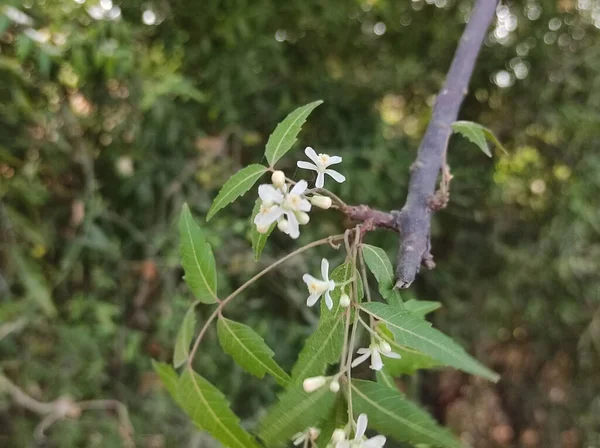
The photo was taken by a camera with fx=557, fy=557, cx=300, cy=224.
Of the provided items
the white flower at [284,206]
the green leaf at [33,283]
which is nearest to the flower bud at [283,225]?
the white flower at [284,206]

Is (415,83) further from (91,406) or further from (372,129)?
(91,406)

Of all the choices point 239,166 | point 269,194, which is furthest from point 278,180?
point 239,166

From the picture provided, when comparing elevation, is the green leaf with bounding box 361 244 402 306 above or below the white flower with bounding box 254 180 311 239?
below

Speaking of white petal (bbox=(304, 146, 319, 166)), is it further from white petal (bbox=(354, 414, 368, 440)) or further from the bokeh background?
the bokeh background

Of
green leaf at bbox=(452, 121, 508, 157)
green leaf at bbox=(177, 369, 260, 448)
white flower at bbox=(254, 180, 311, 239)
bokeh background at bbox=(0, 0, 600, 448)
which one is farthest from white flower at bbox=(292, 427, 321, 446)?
bokeh background at bbox=(0, 0, 600, 448)

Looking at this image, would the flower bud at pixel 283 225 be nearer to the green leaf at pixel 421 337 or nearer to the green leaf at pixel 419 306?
the green leaf at pixel 421 337

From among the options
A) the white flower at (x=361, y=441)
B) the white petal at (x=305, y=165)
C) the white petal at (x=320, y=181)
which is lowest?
the white flower at (x=361, y=441)
